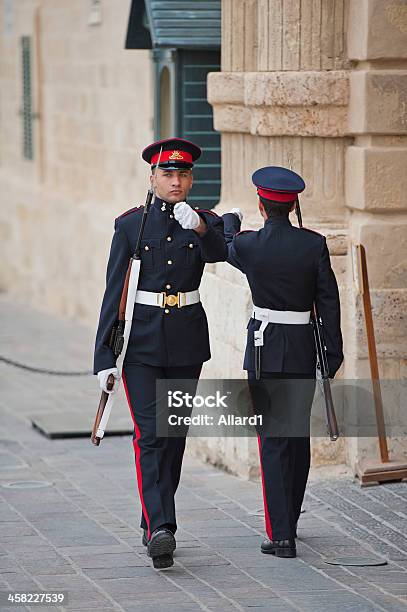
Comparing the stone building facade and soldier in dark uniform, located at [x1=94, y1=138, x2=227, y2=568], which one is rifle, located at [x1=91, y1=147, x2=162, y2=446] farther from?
→ the stone building facade

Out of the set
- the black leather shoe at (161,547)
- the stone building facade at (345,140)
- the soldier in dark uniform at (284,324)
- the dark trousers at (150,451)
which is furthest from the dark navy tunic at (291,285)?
the stone building facade at (345,140)

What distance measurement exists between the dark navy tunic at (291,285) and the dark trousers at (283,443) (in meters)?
0.10

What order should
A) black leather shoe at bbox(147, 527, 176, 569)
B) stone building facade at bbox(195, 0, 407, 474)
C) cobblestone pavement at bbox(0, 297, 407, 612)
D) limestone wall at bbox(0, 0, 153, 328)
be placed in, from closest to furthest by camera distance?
cobblestone pavement at bbox(0, 297, 407, 612) → black leather shoe at bbox(147, 527, 176, 569) → stone building facade at bbox(195, 0, 407, 474) → limestone wall at bbox(0, 0, 153, 328)

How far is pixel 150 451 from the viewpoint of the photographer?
6211 mm

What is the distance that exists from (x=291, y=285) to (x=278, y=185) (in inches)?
16.9

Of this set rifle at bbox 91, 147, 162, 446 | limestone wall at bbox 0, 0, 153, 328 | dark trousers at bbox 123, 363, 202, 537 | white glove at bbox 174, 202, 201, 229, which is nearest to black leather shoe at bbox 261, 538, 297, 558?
dark trousers at bbox 123, 363, 202, 537

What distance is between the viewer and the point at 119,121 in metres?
13.7

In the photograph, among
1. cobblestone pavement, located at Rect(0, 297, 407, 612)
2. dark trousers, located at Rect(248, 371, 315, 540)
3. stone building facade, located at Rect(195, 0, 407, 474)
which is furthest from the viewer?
stone building facade, located at Rect(195, 0, 407, 474)

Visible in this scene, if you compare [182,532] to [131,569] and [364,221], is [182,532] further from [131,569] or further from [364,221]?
[364,221]

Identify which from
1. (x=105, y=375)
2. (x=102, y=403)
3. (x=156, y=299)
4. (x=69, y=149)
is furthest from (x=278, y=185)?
(x=69, y=149)

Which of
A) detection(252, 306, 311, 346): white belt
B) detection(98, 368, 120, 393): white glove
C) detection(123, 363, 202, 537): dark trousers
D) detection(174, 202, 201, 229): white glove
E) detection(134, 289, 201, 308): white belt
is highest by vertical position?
detection(174, 202, 201, 229): white glove

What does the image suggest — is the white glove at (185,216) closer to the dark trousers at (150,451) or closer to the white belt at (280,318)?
the white belt at (280,318)

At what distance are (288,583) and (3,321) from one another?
1025cm

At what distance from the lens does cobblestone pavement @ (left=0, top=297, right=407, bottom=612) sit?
571 cm
